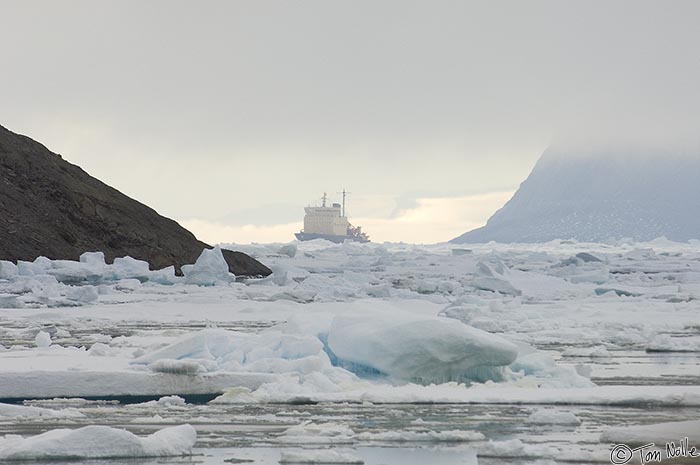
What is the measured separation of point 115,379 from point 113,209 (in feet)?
74.9

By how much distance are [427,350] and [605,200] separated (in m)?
88.2

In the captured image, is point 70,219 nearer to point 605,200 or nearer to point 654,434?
point 654,434

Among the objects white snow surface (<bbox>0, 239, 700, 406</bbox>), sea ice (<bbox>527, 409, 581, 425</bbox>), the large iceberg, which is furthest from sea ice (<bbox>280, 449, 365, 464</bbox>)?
the large iceberg

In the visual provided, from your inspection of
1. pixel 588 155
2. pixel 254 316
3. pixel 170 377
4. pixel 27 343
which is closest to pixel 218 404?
pixel 170 377

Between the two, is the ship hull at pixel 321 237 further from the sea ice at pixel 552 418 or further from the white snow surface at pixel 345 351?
the sea ice at pixel 552 418

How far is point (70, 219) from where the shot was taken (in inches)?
1110

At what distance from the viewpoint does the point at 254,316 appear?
1465 cm

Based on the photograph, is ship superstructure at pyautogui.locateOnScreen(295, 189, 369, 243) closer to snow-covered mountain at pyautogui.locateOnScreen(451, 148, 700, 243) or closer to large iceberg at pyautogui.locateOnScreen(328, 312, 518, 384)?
snow-covered mountain at pyautogui.locateOnScreen(451, 148, 700, 243)

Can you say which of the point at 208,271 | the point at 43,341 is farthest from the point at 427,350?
the point at 208,271

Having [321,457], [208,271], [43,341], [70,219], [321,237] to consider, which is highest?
[321,237]

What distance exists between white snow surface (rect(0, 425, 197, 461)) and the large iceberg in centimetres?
249

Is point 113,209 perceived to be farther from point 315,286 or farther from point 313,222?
point 313,222

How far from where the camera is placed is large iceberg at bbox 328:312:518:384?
7207mm

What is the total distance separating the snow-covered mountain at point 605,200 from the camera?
89438mm
